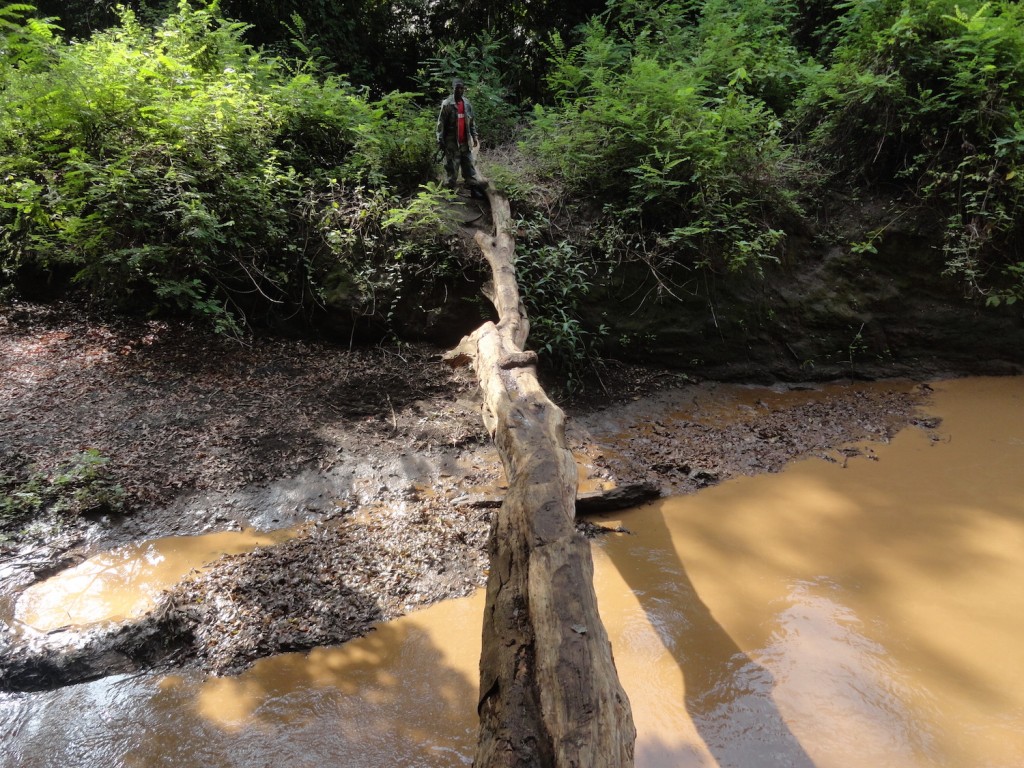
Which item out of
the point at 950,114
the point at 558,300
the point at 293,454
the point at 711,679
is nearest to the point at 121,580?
the point at 293,454

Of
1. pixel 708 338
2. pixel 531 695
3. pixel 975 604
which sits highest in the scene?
pixel 708 338

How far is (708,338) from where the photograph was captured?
7.19 m

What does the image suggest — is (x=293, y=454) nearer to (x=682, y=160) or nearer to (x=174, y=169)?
(x=174, y=169)

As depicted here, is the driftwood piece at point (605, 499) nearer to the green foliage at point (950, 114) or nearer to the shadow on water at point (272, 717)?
the shadow on water at point (272, 717)

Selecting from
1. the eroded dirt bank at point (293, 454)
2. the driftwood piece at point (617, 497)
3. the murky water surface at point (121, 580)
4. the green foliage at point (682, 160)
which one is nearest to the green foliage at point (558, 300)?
the eroded dirt bank at point (293, 454)

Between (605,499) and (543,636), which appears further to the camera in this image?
(605,499)

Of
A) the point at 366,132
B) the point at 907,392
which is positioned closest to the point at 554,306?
the point at 366,132

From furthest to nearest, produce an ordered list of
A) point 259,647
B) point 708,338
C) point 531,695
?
point 708,338 < point 259,647 < point 531,695

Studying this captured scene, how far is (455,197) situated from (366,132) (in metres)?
1.38

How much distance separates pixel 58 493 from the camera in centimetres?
436

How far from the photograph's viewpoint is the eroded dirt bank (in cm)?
353

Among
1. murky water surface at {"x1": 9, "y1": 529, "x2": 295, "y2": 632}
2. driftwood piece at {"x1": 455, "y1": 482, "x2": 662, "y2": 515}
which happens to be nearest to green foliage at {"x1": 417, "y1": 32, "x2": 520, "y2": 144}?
driftwood piece at {"x1": 455, "y1": 482, "x2": 662, "y2": 515}

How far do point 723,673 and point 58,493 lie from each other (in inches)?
189

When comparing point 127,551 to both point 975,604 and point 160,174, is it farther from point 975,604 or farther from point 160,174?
point 975,604
